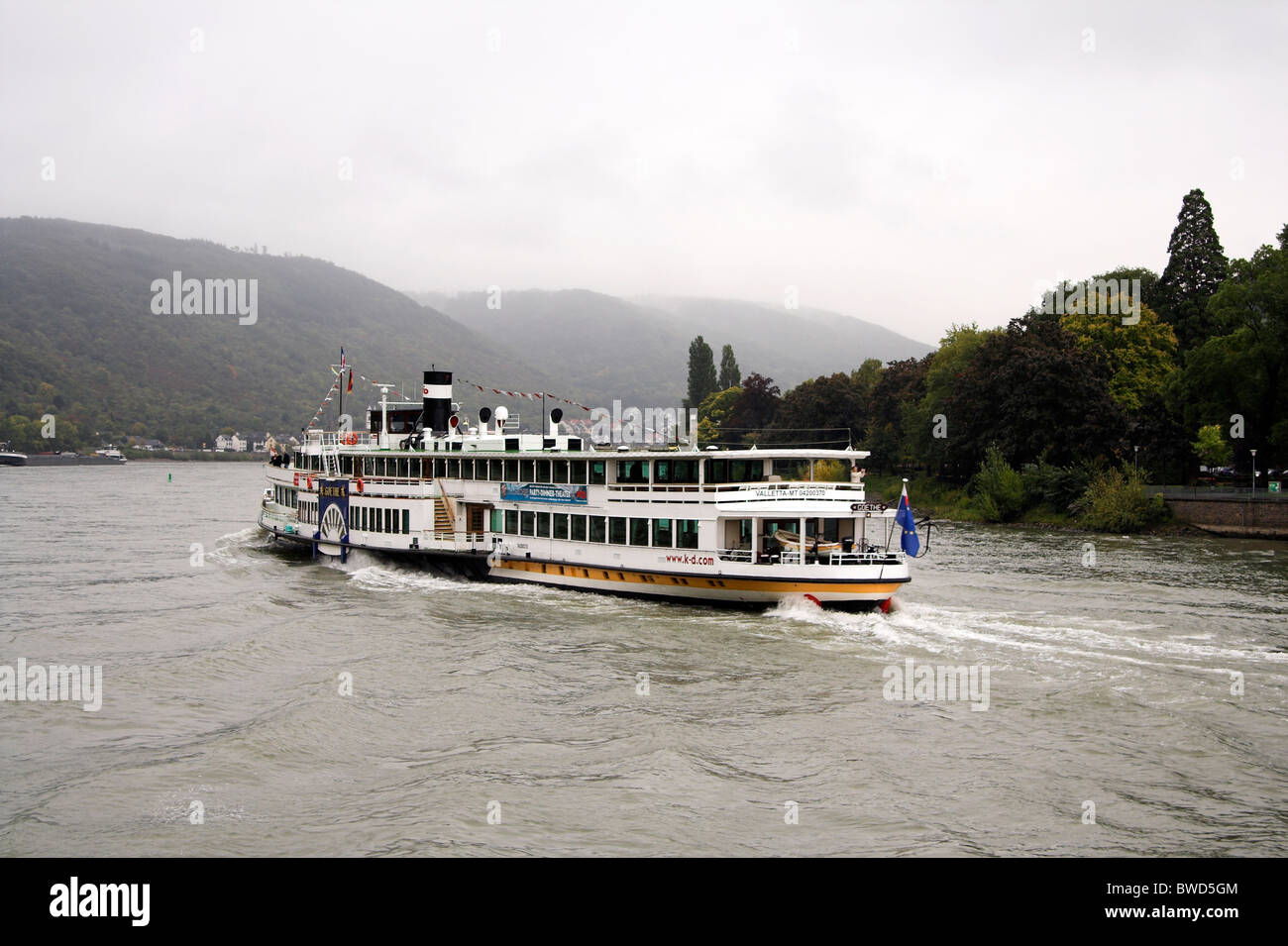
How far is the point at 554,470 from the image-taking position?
127ft

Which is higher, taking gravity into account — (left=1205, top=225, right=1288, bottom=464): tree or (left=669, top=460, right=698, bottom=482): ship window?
(left=1205, top=225, right=1288, bottom=464): tree

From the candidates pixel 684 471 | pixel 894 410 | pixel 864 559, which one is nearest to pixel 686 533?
pixel 684 471

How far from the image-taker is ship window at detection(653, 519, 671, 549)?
34.6m

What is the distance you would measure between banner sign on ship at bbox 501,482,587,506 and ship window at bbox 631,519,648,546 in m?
2.65

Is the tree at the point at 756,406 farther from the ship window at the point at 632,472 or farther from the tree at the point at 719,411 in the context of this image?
the ship window at the point at 632,472

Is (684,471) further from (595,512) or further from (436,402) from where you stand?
(436,402)

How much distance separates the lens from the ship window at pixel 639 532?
3534 centimetres

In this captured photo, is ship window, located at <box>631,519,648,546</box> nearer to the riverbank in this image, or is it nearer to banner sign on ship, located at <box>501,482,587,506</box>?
banner sign on ship, located at <box>501,482,587,506</box>

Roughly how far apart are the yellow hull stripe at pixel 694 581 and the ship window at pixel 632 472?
11.0 ft

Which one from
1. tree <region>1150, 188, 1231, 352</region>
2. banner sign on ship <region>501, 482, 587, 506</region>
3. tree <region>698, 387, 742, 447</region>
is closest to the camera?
banner sign on ship <region>501, 482, 587, 506</region>

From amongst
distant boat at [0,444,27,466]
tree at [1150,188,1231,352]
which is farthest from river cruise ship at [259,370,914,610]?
distant boat at [0,444,27,466]

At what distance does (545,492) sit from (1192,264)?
72.4 meters
